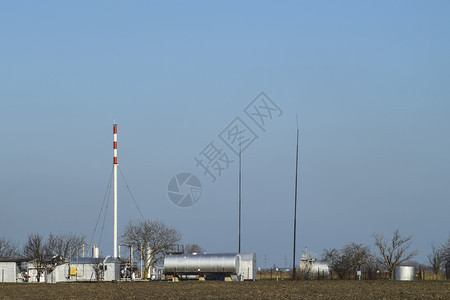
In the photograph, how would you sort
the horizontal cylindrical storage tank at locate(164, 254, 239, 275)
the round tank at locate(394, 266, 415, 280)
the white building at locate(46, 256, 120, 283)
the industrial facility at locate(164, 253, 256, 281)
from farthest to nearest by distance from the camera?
the white building at locate(46, 256, 120, 283) < the industrial facility at locate(164, 253, 256, 281) < the horizontal cylindrical storage tank at locate(164, 254, 239, 275) < the round tank at locate(394, 266, 415, 280)

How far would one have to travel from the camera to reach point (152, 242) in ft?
349

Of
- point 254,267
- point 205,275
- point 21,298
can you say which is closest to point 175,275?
point 205,275

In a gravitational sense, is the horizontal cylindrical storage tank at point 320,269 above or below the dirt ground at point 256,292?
below

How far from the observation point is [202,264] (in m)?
76.2

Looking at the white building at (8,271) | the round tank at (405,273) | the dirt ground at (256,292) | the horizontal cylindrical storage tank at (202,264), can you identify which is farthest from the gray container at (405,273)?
the white building at (8,271)

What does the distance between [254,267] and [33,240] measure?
44.5m

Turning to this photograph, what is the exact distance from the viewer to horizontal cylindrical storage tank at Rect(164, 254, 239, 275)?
75.2 meters

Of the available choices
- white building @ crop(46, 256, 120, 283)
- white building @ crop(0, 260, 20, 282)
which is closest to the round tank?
white building @ crop(46, 256, 120, 283)

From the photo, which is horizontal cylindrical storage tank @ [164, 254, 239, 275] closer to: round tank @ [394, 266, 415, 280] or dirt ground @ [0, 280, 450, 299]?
round tank @ [394, 266, 415, 280]

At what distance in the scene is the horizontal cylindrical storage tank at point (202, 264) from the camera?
75188 millimetres

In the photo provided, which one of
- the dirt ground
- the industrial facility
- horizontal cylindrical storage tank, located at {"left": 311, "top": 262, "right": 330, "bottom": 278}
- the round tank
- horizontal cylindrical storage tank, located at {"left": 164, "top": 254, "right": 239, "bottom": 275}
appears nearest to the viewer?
the dirt ground

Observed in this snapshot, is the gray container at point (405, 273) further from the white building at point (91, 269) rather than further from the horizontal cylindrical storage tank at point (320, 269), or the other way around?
the white building at point (91, 269)

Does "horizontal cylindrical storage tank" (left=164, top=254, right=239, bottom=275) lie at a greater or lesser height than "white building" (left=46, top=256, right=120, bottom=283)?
greater

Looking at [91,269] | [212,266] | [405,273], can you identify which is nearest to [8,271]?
[91,269]
